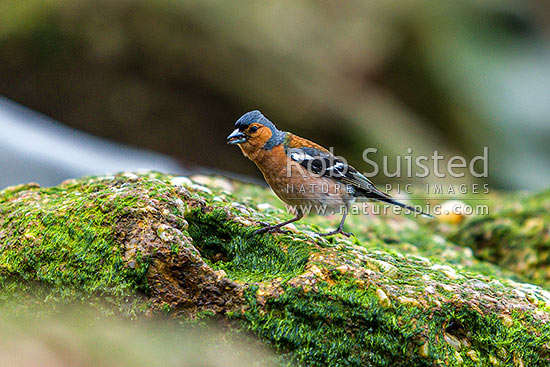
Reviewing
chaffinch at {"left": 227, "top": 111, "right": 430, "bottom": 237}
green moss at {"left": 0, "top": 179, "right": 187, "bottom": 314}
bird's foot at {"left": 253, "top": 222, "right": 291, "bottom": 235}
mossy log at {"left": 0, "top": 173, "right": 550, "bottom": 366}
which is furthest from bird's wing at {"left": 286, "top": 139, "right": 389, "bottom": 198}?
green moss at {"left": 0, "top": 179, "right": 187, "bottom": 314}

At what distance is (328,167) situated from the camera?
4668mm

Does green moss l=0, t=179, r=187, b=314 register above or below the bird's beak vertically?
below

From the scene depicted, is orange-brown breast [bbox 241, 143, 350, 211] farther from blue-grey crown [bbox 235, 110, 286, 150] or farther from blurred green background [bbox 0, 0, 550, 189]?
blurred green background [bbox 0, 0, 550, 189]

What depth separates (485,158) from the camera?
13555 millimetres

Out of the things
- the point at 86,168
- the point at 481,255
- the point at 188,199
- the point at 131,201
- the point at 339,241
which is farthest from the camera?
the point at 86,168

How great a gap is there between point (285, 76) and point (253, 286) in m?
8.40

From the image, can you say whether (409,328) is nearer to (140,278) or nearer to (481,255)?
(140,278)

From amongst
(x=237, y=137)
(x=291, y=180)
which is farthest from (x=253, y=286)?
(x=237, y=137)

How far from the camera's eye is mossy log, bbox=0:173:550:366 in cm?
313

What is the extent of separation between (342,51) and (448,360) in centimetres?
1016

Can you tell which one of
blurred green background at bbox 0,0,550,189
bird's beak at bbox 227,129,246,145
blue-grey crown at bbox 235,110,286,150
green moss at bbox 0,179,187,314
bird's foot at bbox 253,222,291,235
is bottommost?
green moss at bbox 0,179,187,314

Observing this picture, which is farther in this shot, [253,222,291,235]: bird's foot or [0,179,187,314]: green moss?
[253,222,291,235]: bird's foot

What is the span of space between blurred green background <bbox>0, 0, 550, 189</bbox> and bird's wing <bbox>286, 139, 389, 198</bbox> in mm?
6397

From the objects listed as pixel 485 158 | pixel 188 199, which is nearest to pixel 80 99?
pixel 188 199
